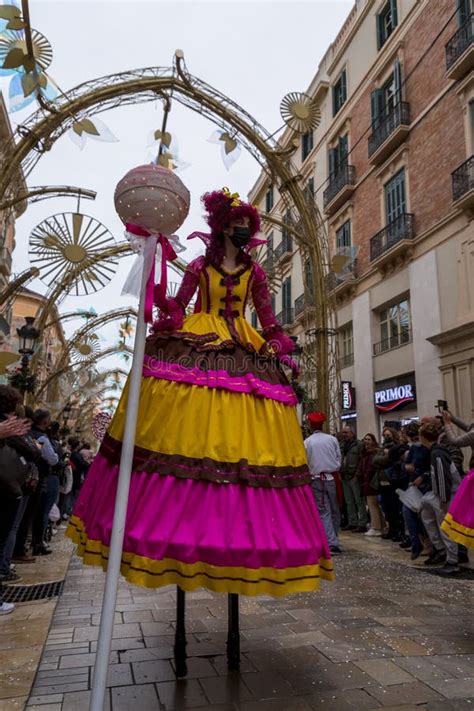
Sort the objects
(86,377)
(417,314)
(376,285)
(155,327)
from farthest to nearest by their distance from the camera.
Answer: (86,377), (376,285), (417,314), (155,327)

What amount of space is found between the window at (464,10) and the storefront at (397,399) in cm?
913

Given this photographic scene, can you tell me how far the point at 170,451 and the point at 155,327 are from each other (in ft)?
2.34

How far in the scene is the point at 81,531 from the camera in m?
2.61

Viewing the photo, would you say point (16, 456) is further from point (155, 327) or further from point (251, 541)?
point (251, 541)

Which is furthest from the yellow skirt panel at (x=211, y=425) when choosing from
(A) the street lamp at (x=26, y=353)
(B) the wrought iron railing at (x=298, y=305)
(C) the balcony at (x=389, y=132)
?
(B) the wrought iron railing at (x=298, y=305)

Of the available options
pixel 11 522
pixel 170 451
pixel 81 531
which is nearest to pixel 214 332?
pixel 170 451

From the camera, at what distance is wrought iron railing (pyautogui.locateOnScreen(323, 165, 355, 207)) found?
19453 mm

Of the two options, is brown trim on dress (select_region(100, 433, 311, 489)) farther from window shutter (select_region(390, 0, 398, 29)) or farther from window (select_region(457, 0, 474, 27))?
window shutter (select_region(390, 0, 398, 29))

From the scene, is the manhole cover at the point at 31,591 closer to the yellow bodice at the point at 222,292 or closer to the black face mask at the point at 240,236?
the yellow bodice at the point at 222,292

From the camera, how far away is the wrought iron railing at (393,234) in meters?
15.8

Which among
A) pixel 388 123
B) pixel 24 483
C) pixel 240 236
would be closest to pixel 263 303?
pixel 240 236

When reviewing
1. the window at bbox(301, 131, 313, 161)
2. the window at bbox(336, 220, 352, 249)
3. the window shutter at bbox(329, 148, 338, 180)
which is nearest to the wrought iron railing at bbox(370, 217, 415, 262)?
the window at bbox(336, 220, 352, 249)

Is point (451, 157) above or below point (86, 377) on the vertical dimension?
above

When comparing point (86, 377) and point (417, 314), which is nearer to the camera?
point (417, 314)
